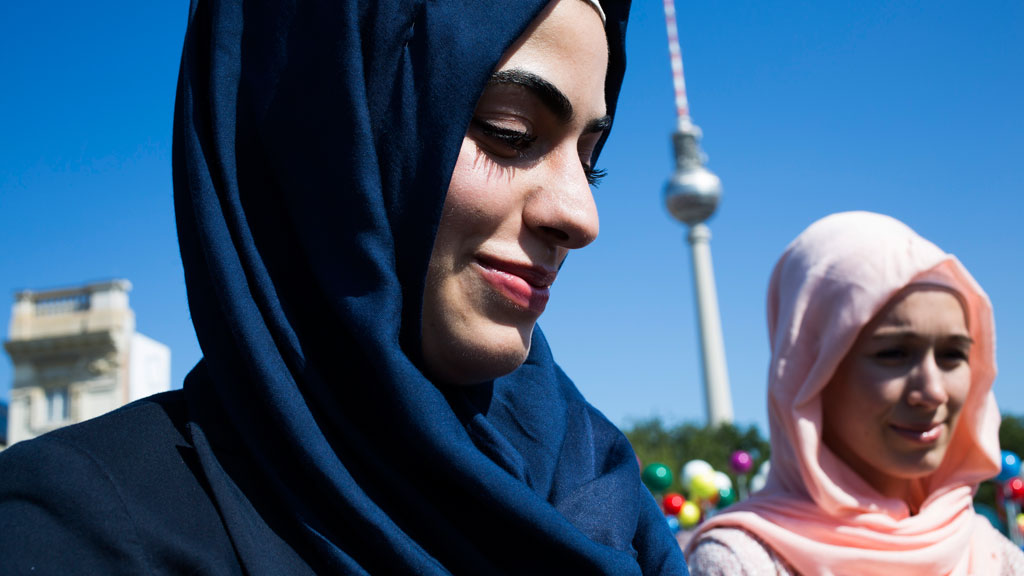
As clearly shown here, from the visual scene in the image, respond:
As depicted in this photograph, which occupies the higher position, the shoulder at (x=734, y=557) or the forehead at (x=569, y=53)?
the forehead at (x=569, y=53)

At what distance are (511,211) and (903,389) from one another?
6.32 ft

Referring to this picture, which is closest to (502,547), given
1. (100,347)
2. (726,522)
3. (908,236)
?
(726,522)

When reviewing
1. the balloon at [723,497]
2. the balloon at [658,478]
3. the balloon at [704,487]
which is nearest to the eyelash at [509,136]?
the balloon at [658,478]

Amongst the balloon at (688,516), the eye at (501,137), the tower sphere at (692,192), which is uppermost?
the tower sphere at (692,192)

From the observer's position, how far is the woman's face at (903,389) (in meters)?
2.69

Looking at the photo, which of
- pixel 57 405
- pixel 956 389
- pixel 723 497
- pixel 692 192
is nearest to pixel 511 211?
pixel 956 389

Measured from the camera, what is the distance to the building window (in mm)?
24062

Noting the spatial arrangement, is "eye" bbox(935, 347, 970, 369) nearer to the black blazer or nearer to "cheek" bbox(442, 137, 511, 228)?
"cheek" bbox(442, 137, 511, 228)

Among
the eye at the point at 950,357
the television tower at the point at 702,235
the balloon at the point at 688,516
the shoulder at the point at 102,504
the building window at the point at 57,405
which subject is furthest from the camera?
the television tower at the point at 702,235

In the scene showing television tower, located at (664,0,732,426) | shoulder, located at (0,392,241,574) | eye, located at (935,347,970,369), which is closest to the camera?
shoulder, located at (0,392,241,574)

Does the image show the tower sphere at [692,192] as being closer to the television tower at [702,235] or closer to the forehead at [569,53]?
the television tower at [702,235]

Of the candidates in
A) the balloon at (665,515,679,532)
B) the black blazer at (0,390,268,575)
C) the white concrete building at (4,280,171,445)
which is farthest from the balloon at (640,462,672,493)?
the white concrete building at (4,280,171,445)

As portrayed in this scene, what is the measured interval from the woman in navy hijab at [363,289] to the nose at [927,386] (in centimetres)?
166

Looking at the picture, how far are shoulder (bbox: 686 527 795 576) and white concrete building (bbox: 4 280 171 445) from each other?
24.2m
